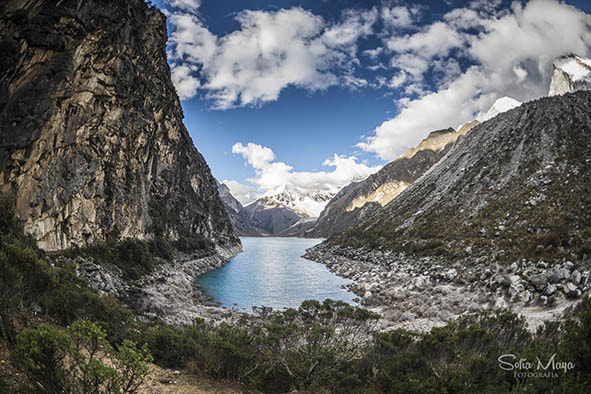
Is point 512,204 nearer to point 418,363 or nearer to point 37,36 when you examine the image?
point 418,363

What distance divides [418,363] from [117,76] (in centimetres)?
3421

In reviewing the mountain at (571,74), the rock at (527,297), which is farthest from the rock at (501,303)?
the mountain at (571,74)

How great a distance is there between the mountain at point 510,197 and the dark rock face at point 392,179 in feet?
291

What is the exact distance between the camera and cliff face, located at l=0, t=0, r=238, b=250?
65.6 ft

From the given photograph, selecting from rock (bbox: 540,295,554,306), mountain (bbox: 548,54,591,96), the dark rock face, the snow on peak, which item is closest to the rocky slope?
rock (bbox: 540,295,554,306)

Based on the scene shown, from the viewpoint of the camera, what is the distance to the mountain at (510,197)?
949 inches

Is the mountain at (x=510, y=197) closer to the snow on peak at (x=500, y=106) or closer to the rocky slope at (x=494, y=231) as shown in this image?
the rocky slope at (x=494, y=231)

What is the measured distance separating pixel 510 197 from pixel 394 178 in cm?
12739

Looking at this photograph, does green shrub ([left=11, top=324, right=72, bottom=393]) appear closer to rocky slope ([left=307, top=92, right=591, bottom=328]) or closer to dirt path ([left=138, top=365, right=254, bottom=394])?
dirt path ([left=138, top=365, right=254, bottom=394])

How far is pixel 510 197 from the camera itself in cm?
3453

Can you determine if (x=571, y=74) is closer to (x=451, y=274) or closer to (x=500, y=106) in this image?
(x=451, y=274)

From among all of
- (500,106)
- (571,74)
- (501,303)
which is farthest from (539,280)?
(500,106)

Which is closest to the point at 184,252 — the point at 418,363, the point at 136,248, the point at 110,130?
the point at 136,248

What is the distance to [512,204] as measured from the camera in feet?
107
